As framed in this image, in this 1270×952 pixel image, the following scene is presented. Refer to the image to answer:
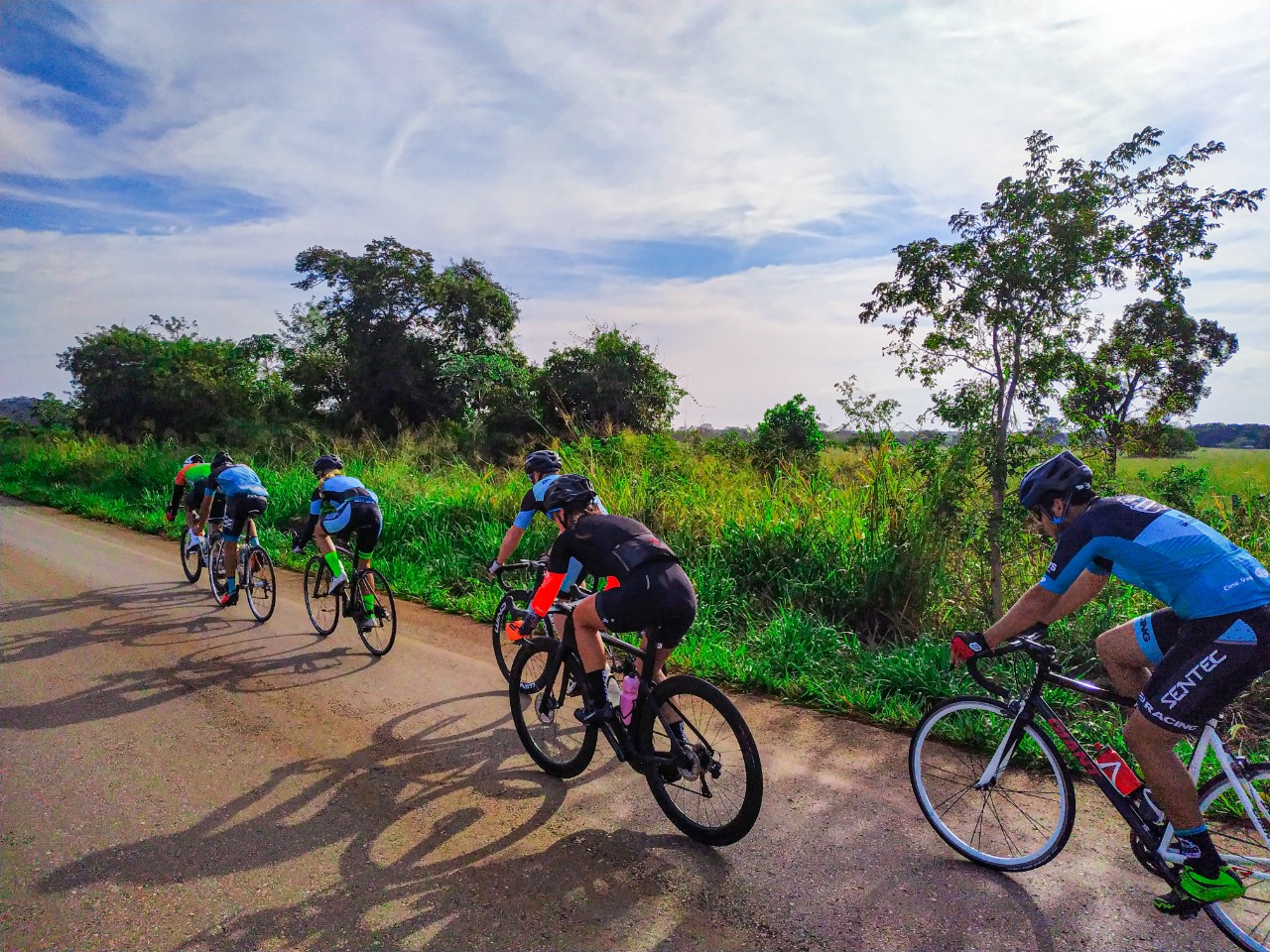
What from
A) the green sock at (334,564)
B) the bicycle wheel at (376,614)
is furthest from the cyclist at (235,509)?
the bicycle wheel at (376,614)

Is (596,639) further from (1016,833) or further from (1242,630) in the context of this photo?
(1242,630)

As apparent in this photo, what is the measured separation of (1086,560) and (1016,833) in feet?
4.92

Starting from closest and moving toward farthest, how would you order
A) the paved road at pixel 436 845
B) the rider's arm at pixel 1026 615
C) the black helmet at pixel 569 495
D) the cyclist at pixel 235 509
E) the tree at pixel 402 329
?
the paved road at pixel 436 845, the rider's arm at pixel 1026 615, the black helmet at pixel 569 495, the cyclist at pixel 235 509, the tree at pixel 402 329

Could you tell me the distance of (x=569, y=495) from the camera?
4.39 m

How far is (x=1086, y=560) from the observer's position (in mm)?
3191

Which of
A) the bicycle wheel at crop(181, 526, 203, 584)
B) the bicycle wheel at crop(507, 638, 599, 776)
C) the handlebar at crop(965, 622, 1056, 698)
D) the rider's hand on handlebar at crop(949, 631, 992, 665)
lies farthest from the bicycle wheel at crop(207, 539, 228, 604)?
the handlebar at crop(965, 622, 1056, 698)

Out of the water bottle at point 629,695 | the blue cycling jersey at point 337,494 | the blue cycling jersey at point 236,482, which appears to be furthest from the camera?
the blue cycling jersey at point 236,482

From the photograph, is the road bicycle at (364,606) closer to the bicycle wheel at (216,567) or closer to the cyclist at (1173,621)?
the bicycle wheel at (216,567)

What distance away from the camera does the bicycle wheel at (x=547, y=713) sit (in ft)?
14.7

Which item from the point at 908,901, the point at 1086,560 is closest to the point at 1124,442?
the point at 1086,560

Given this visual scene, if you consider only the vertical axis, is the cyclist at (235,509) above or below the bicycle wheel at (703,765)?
above

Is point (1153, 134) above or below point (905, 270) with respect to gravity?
above

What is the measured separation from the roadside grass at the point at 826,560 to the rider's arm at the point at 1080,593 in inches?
73.3

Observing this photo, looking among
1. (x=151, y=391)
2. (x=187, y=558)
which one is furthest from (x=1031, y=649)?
(x=151, y=391)
